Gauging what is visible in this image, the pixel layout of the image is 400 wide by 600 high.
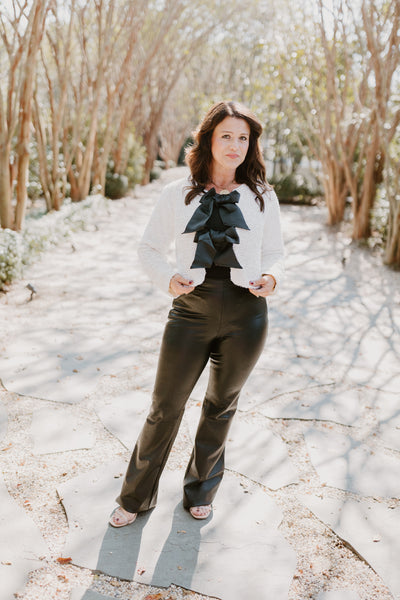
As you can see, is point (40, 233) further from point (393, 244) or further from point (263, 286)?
point (263, 286)

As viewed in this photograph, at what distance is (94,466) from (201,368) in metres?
0.87

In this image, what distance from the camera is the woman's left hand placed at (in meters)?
1.86

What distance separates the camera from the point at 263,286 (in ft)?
6.19

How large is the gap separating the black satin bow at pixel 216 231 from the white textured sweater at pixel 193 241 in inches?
1.2

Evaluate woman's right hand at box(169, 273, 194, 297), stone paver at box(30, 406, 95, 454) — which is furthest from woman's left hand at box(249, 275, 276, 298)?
stone paver at box(30, 406, 95, 454)

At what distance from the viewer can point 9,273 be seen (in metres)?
5.18

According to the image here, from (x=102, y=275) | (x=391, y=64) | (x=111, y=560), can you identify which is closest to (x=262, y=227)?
(x=111, y=560)

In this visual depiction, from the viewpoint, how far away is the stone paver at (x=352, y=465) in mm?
2402

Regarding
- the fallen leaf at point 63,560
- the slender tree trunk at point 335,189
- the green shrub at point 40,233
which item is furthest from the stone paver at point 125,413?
the slender tree trunk at point 335,189

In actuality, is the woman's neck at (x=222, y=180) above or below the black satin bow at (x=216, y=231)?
above

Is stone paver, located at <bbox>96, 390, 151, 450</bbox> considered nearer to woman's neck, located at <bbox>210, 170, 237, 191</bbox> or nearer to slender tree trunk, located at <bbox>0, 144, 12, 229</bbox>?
Answer: woman's neck, located at <bbox>210, 170, 237, 191</bbox>

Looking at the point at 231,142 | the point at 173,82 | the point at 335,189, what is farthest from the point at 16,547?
the point at 173,82

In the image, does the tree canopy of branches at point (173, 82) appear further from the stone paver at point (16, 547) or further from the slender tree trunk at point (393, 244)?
the stone paver at point (16, 547)

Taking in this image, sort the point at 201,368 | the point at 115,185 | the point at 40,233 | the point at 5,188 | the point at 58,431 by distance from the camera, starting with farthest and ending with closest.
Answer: the point at 115,185 < the point at 40,233 < the point at 5,188 < the point at 58,431 < the point at 201,368
